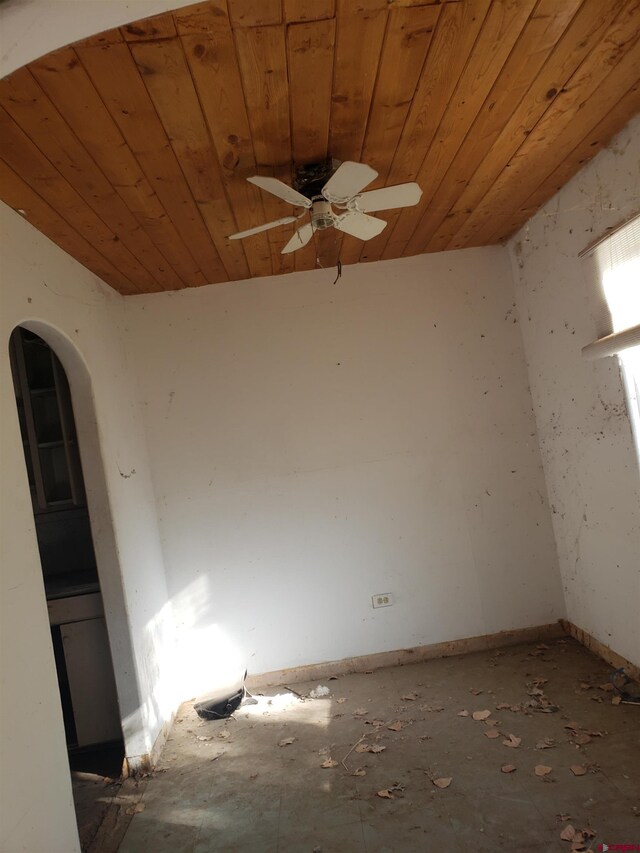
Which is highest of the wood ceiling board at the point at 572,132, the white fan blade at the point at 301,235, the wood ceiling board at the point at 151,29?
the wood ceiling board at the point at 151,29

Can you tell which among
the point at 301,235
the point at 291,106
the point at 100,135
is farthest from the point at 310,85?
the point at 301,235

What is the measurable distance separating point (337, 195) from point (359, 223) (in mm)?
320

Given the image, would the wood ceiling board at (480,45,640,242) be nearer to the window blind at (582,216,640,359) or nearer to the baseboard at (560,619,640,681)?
the window blind at (582,216,640,359)

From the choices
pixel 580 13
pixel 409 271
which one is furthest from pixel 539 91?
pixel 409 271

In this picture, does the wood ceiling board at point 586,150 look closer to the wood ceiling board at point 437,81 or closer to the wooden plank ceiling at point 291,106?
the wooden plank ceiling at point 291,106

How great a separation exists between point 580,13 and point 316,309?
259cm

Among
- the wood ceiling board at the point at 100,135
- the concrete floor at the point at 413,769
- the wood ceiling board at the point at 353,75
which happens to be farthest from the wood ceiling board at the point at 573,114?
the concrete floor at the point at 413,769

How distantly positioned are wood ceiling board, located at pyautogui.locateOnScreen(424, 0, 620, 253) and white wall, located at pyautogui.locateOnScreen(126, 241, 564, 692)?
115cm

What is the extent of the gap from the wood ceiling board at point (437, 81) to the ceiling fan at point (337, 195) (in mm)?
235

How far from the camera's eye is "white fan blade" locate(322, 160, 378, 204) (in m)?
2.26

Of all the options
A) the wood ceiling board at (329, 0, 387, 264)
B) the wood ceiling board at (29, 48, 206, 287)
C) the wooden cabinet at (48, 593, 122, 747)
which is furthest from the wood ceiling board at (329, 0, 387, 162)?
the wooden cabinet at (48, 593, 122, 747)

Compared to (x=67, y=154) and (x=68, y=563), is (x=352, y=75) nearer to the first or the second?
(x=67, y=154)

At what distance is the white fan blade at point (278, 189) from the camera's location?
2.30m

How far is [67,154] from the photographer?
2.27 metres
